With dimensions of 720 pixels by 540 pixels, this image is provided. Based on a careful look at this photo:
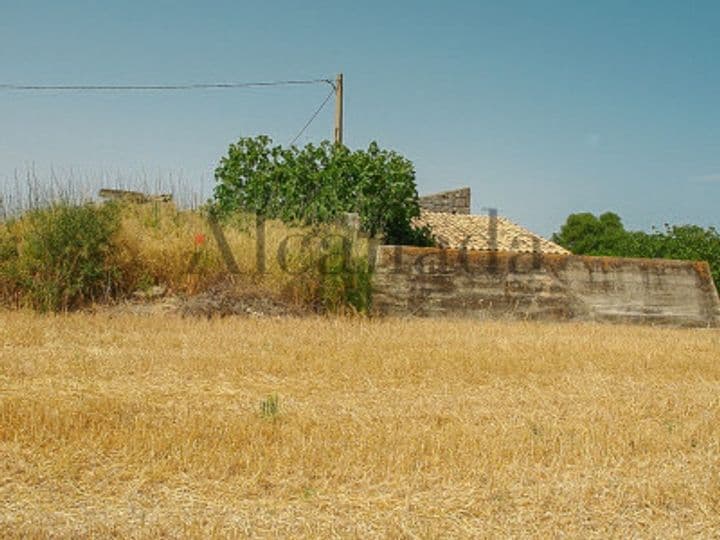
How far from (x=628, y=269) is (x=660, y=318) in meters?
1.17

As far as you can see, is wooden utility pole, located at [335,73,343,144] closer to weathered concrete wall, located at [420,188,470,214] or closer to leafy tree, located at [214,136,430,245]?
leafy tree, located at [214,136,430,245]

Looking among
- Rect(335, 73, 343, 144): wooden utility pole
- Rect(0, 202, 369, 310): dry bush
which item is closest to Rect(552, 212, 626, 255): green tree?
Rect(335, 73, 343, 144): wooden utility pole

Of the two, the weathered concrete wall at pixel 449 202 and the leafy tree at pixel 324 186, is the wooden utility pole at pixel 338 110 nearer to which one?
the leafy tree at pixel 324 186

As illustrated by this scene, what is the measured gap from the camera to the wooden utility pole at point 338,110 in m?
20.7

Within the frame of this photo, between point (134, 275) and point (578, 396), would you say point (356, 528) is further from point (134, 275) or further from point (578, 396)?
point (134, 275)

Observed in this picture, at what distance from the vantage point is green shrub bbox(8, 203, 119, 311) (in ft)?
36.7

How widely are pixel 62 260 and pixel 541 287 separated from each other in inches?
342

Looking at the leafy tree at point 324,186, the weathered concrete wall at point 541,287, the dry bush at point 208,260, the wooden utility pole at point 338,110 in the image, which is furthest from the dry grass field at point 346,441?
the wooden utility pole at point 338,110

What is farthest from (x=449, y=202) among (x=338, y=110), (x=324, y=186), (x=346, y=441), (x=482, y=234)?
(x=346, y=441)

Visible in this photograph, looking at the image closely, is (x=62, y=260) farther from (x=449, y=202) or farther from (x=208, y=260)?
(x=449, y=202)

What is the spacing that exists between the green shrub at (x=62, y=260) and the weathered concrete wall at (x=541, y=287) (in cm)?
478

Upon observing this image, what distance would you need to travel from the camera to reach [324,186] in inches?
692

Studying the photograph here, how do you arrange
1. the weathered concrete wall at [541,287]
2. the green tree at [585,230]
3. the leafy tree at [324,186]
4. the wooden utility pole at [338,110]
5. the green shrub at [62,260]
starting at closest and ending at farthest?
the green shrub at [62,260], the weathered concrete wall at [541,287], the leafy tree at [324,186], the wooden utility pole at [338,110], the green tree at [585,230]

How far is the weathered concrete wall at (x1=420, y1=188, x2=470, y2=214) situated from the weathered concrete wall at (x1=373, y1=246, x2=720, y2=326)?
671 inches
